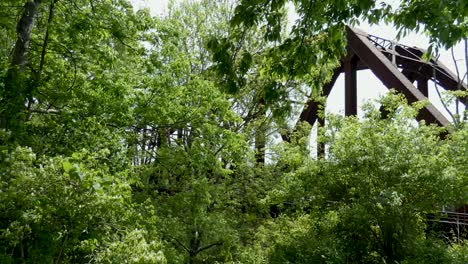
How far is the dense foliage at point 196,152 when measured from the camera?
4.23 m

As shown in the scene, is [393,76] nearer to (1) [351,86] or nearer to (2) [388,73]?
(2) [388,73]

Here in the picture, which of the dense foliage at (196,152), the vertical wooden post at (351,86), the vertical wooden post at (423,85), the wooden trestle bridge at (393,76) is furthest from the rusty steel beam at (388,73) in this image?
the vertical wooden post at (423,85)

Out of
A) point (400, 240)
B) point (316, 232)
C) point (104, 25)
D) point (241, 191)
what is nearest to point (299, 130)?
point (241, 191)

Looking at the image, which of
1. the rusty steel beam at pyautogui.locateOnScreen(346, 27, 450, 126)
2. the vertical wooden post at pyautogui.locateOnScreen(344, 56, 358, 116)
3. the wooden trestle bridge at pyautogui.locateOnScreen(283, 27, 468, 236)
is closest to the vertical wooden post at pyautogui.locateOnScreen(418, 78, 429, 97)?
the wooden trestle bridge at pyautogui.locateOnScreen(283, 27, 468, 236)

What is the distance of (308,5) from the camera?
13.3 feet

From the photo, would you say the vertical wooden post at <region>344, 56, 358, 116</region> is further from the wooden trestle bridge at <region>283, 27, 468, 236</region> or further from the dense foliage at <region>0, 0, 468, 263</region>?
the dense foliage at <region>0, 0, 468, 263</region>

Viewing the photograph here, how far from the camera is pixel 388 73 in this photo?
1299cm

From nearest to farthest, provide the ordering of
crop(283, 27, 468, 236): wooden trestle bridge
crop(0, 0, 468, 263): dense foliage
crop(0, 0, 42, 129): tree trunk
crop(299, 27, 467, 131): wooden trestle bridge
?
crop(0, 0, 468, 263): dense foliage → crop(0, 0, 42, 129): tree trunk → crop(283, 27, 468, 236): wooden trestle bridge → crop(299, 27, 467, 131): wooden trestle bridge

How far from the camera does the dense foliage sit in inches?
167

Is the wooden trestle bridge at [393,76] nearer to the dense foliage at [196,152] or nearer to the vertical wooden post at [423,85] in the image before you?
the vertical wooden post at [423,85]

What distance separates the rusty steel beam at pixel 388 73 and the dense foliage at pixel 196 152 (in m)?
1.62

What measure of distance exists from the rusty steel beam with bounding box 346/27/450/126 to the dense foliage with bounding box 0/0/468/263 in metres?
1.62

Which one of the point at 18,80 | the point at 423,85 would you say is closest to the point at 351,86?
the point at 423,85

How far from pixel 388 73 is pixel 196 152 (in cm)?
633
